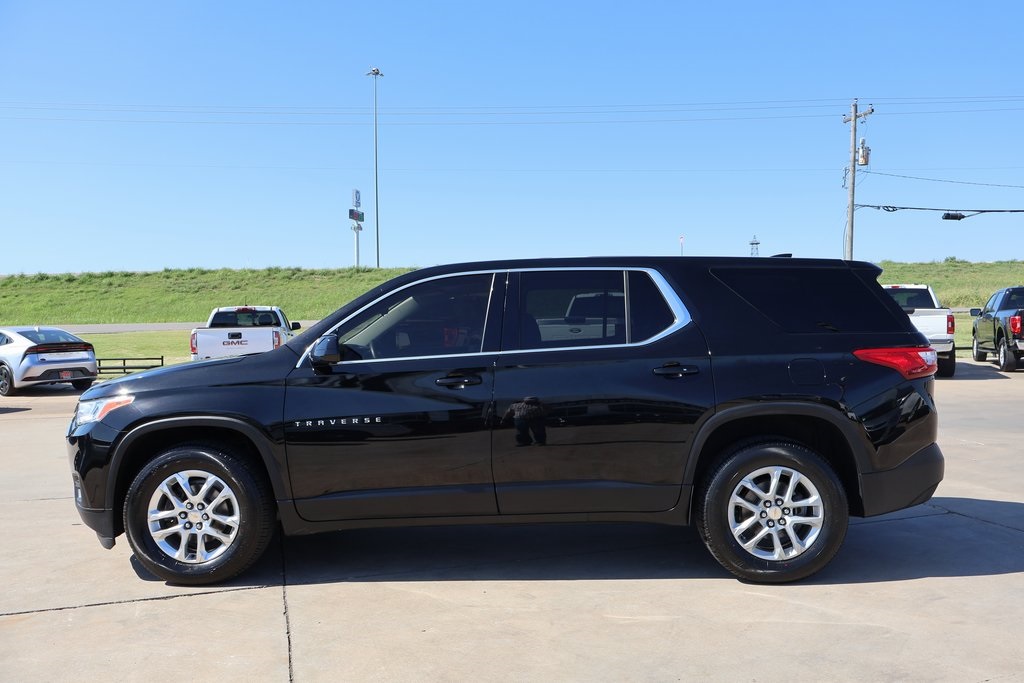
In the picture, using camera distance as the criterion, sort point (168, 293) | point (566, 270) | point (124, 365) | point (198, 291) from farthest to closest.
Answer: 1. point (198, 291)
2. point (168, 293)
3. point (124, 365)
4. point (566, 270)


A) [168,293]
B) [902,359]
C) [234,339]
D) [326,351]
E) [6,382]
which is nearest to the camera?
[326,351]

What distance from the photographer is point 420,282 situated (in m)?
5.15

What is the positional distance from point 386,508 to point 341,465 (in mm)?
331

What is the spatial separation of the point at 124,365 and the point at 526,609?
19.3 meters

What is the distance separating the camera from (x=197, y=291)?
66250mm

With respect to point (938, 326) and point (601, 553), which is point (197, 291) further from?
point (601, 553)

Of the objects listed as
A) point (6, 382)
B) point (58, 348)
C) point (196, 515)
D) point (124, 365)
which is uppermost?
point (58, 348)

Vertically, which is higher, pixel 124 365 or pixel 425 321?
pixel 425 321

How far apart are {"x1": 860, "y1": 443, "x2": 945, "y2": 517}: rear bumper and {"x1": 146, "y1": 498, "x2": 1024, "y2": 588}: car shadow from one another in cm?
40

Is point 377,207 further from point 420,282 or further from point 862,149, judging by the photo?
point 420,282

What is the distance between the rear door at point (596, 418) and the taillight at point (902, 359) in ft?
3.02

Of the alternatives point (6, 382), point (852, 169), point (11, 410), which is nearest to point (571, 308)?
point (11, 410)

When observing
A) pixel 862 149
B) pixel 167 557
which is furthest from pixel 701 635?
pixel 862 149

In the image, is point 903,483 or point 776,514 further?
point 903,483
